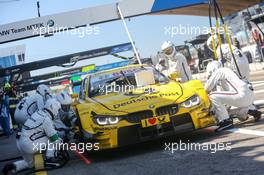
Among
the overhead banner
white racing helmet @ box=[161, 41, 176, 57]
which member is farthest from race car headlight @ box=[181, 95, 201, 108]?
the overhead banner

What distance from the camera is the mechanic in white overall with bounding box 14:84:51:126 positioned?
30.6ft

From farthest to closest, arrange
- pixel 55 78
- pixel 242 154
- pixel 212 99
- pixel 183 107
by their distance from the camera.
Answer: pixel 55 78 < pixel 212 99 < pixel 183 107 < pixel 242 154

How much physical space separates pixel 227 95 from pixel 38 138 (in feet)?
10.3

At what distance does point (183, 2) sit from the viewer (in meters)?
13.8

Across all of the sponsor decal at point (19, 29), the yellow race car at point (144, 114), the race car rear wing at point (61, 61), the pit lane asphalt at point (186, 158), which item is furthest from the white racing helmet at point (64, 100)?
the race car rear wing at point (61, 61)

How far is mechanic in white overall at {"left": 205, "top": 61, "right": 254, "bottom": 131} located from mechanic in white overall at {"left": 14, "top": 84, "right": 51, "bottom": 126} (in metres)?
3.21

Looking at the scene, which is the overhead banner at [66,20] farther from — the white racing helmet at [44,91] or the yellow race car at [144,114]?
the yellow race car at [144,114]

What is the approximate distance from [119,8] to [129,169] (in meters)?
8.97

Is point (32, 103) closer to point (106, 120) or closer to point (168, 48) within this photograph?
point (168, 48)

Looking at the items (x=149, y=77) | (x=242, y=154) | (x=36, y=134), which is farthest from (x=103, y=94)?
(x=242, y=154)

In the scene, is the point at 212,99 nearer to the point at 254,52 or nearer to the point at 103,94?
the point at 103,94
